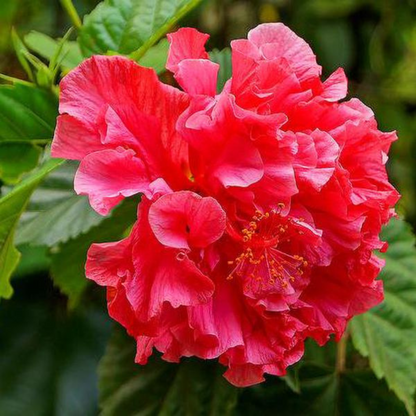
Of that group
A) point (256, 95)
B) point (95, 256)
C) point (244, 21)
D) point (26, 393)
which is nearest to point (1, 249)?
point (95, 256)

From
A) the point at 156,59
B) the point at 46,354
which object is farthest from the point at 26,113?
the point at 46,354

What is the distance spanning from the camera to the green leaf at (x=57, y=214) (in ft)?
2.52

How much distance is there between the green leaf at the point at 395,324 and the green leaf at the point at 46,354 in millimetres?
394

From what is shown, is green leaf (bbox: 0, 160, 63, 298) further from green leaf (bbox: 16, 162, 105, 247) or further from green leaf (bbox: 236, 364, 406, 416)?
green leaf (bbox: 236, 364, 406, 416)

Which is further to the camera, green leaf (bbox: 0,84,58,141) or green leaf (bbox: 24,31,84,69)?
green leaf (bbox: 24,31,84,69)

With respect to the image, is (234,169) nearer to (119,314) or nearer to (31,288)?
(119,314)

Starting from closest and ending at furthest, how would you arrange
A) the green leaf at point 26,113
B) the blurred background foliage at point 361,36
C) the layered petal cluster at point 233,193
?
the layered petal cluster at point 233,193 < the green leaf at point 26,113 < the blurred background foliage at point 361,36

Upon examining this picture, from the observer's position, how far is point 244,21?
1494 millimetres

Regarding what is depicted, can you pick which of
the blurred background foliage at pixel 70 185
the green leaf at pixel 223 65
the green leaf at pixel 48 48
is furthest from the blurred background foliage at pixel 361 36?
the green leaf at pixel 223 65

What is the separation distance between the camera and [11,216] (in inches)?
25.9

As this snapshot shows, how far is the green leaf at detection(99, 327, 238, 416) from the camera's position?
0.79m

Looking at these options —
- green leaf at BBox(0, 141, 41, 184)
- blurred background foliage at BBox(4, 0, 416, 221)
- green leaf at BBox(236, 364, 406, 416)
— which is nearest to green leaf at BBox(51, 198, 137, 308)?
green leaf at BBox(0, 141, 41, 184)

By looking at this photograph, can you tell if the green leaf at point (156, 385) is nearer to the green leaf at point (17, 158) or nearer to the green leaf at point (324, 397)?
the green leaf at point (324, 397)

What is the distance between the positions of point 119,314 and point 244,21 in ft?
3.41
